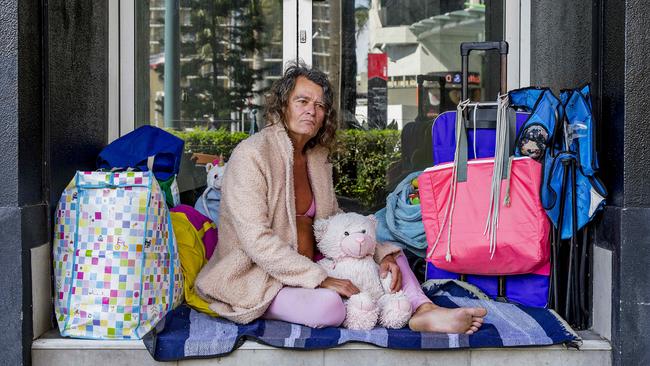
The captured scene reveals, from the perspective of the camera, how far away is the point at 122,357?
10.8 feet

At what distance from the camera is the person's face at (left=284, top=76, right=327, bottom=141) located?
3658 millimetres

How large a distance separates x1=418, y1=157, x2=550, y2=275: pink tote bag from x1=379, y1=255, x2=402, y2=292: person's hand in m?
0.21

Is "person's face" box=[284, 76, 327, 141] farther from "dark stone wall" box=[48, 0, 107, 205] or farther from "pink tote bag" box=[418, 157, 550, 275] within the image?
"dark stone wall" box=[48, 0, 107, 205]

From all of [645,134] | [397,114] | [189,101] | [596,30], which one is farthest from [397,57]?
[645,134]

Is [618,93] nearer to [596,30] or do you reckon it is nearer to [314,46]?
[596,30]

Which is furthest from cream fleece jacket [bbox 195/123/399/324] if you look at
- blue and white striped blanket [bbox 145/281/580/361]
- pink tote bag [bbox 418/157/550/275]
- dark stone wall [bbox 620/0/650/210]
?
dark stone wall [bbox 620/0/650/210]

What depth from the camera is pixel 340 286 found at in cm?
346

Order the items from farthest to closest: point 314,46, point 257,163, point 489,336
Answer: point 314,46, point 257,163, point 489,336

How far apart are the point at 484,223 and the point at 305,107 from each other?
3.34 feet

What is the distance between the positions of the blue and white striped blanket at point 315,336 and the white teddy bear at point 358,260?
4.5 inches

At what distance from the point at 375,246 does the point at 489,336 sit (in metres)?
0.74

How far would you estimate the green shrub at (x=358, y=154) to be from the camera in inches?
205

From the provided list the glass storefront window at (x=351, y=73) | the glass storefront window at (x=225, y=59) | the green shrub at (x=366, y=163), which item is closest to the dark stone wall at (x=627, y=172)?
the glass storefront window at (x=351, y=73)

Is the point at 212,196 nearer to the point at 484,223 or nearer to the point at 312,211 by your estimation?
the point at 312,211
